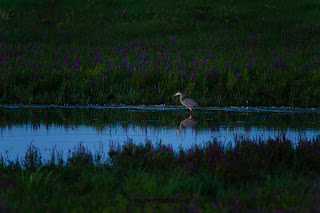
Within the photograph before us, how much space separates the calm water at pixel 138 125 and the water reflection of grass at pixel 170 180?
2.68 feet

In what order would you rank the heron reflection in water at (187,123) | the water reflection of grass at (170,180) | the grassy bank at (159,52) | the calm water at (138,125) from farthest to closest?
1. the grassy bank at (159,52)
2. the heron reflection in water at (187,123)
3. the calm water at (138,125)
4. the water reflection of grass at (170,180)

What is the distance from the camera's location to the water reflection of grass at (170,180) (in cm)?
581

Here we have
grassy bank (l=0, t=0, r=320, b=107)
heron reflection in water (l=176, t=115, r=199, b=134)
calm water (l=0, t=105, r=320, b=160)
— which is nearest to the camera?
calm water (l=0, t=105, r=320, b=160)

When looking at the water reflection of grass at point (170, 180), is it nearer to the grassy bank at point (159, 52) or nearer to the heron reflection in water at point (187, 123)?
the heron reflection in water at point (187, 123)

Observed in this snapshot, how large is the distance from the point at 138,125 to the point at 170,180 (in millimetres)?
5934

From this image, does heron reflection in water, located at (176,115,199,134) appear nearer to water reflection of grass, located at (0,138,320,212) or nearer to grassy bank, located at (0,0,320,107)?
grassy bank, located at (0,0,320,107)

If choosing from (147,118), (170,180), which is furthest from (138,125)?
(170,180)

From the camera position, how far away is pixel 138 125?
12.5 metres

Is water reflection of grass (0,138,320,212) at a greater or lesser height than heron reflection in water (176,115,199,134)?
lesser

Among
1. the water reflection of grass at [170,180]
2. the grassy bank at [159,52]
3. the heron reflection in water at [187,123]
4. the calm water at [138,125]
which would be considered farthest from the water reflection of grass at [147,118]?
the water reflection of grass at [170,180]

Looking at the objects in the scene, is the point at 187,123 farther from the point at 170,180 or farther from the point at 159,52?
the point at 159,52

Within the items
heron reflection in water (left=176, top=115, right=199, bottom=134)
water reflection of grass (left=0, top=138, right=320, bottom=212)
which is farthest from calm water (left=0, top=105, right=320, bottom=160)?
water reflection of grass (left=0, top=138, right=320, bottom=212)

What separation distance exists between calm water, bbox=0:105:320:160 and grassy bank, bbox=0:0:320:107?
1.13 meters

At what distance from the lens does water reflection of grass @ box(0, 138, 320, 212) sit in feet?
19.1
